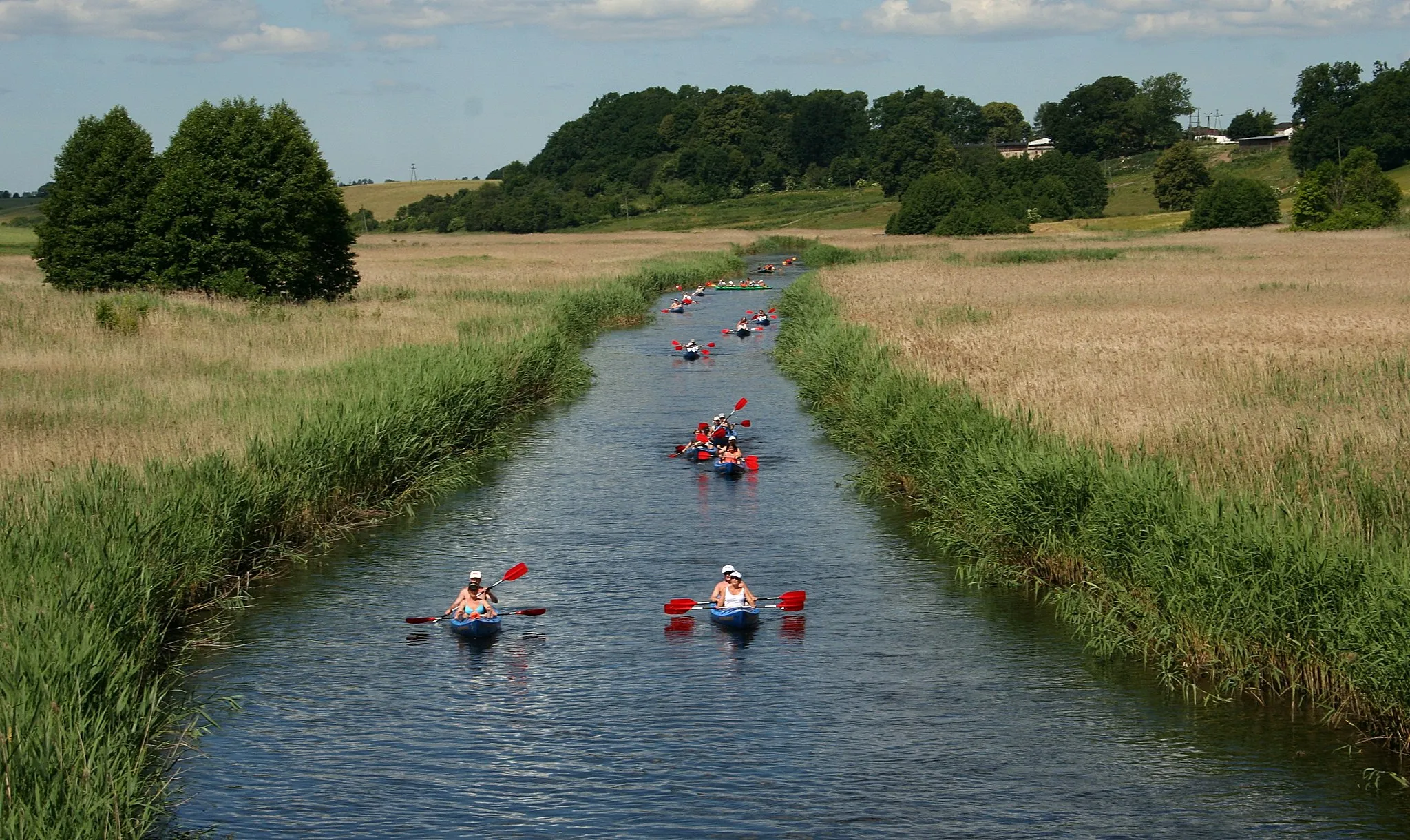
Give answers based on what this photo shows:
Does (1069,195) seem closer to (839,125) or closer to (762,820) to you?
(839,125)

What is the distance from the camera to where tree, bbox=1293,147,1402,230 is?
89.1 meters

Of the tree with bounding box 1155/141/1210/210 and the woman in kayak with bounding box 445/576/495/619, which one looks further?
the tree with bounding box 1155/141/1210/210

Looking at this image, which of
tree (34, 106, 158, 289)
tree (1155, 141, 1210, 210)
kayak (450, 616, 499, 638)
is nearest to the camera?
kayak (450, 616, 499, 638)

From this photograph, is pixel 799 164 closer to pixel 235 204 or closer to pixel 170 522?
pixel 235 204

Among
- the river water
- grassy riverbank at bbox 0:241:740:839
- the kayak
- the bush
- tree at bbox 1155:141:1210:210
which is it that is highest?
tree at bbox 1155:141:1210:210

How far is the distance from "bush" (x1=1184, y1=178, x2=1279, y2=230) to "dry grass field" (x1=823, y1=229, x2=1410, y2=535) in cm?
4020

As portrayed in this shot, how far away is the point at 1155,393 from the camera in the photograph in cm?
2197

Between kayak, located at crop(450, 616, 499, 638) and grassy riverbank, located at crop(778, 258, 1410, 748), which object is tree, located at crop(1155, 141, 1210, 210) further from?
kayak, located at crop(450, 616, 499, 638)

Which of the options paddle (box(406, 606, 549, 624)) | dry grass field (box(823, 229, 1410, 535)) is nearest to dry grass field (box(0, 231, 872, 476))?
paddle (box(406, 606, 549, 624))

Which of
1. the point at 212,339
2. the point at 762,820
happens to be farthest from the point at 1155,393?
the point at 212,339

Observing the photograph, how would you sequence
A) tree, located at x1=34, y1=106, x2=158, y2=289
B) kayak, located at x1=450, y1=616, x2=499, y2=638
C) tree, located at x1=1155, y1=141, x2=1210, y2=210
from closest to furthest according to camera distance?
kayak, located at x1=450, y1=616, x2=499, y2=638 → tree, located at x1=34, y1=106, x2=158, y2=289 → tree, located at x1=1155, y1=141, x2=1210, y2=210

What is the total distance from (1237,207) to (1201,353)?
263ft

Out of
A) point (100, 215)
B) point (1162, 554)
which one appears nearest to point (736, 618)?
point (1162, 554)

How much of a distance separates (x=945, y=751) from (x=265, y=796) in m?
5.75
